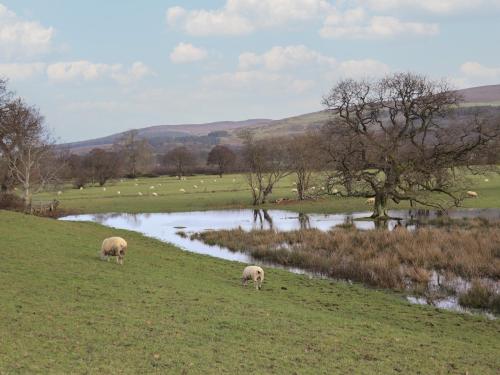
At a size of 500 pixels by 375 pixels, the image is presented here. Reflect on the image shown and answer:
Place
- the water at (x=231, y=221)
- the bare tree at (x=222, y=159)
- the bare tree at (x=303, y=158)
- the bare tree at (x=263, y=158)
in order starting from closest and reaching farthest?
the water at (x=231, y=221) < the bare tree at (x=303, y=158) < the bare tree at (x=263, y=158) < the bare tree at (x=222, y=159)

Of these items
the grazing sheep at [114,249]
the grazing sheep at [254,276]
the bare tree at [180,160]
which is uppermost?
the bare tree at [180,160]

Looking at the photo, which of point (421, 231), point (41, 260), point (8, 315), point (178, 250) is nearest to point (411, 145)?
point (421, 231)

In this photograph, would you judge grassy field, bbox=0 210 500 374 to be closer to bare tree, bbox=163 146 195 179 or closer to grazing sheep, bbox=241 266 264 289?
grazing sheep, bbox=241 266 264 289

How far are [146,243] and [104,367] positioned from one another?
75.4 feet

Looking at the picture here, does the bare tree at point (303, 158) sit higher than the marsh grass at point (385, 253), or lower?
higher

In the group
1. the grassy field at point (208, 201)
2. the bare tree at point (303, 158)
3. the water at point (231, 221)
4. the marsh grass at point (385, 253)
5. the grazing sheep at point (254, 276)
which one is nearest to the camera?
the grazing sheep at point (254, 276)

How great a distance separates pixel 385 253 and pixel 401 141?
20.9 m

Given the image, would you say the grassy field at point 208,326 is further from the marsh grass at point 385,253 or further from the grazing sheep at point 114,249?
the marsh grass at point 385,253

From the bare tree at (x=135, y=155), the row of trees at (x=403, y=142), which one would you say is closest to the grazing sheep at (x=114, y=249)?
the row of trees at (x=403, y=142)

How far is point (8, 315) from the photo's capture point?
12406 mm

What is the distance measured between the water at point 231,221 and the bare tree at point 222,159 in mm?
68607

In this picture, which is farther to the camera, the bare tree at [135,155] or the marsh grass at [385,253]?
the bare tree at [135,155]

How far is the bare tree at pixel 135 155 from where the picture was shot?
422ft

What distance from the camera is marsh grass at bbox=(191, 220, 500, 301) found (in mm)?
21672
